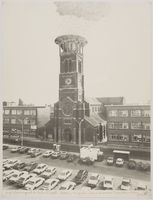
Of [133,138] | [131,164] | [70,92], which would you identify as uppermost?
[70,92]

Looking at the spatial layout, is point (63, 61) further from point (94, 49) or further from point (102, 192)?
point (102, 192)

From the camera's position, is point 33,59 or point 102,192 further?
point 33,59

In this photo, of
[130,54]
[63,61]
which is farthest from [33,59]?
[130,54]

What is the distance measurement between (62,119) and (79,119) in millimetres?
197

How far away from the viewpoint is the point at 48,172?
3.04 metres

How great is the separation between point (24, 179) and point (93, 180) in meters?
0.75

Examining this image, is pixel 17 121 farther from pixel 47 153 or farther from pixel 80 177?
pixel 80 177

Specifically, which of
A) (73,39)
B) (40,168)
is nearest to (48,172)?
(40,168)

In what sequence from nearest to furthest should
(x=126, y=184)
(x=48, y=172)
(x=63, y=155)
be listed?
1. (x=126, y=184)
2. (x=48, y=172)
3. (x=63, y=155)

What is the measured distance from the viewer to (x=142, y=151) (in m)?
3.02

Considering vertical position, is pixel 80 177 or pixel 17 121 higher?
pixel 17 121

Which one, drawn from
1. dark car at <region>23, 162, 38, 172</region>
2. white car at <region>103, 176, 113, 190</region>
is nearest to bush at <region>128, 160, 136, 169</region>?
white car at <region>103, 176, 113, 190</region>

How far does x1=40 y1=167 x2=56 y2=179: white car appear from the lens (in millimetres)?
3010

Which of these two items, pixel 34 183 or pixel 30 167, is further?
pixel 30 167
